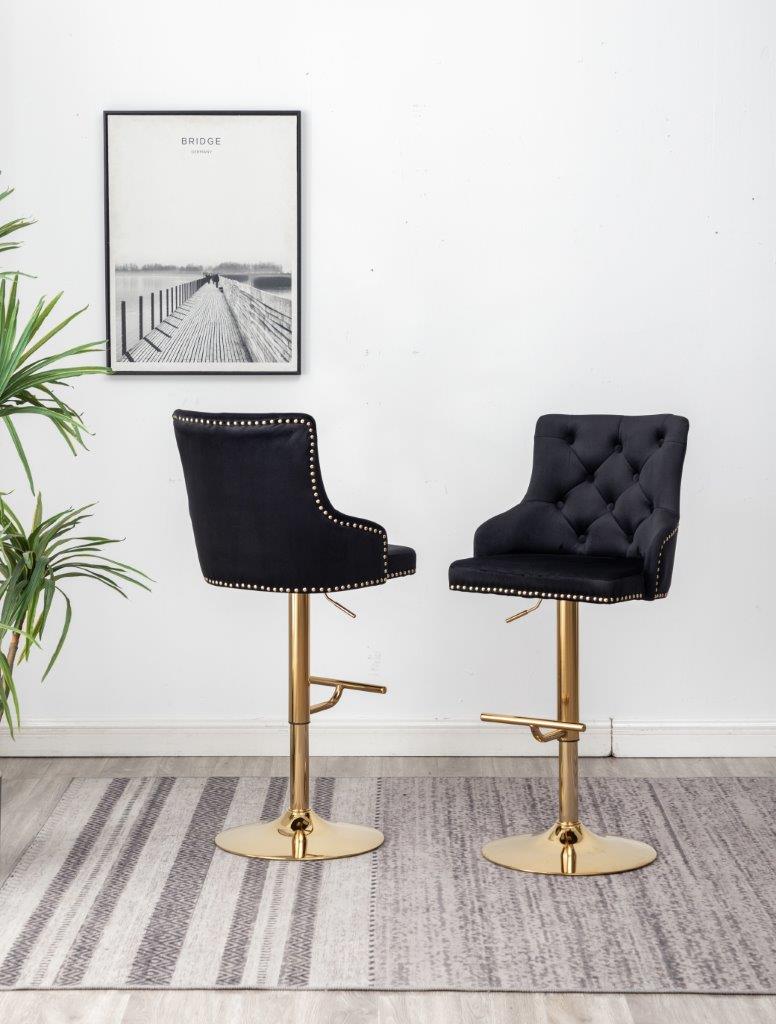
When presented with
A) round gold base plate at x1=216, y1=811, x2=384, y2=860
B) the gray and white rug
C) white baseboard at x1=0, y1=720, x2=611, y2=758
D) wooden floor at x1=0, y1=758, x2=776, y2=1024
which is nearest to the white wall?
white baseboard at x1=0, y1=720, x2=611, y2=758

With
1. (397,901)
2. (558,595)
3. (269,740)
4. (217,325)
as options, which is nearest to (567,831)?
(397,901)

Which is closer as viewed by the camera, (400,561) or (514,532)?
(400,561)

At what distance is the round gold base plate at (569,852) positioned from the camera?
3037 millimetres

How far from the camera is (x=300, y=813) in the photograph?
10.6ft

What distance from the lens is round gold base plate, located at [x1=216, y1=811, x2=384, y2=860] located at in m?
3.13

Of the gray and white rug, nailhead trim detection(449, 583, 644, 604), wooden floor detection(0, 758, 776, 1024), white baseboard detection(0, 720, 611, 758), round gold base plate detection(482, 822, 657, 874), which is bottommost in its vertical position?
wooden floor detection(0, 758, 776, 1024)

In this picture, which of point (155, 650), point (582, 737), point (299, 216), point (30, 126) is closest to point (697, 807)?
point (582, 737)

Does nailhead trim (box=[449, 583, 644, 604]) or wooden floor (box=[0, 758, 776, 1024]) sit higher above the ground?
nailhead trim (box=[449, 583, 644, 604])

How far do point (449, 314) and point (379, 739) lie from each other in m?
1.39

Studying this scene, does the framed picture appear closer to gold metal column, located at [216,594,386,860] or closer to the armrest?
the armrest

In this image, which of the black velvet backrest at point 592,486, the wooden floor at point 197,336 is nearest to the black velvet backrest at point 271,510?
the black velvet backrest at point 592,486

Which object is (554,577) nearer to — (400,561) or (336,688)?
(400,561)

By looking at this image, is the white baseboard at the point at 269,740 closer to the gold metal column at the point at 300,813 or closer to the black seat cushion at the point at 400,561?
the gold metal column at the point at 300,813

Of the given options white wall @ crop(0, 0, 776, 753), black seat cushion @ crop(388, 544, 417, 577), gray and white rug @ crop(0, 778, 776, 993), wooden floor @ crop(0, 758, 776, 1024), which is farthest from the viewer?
white wall @ crop(0, 0, 776, 753)
